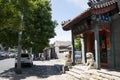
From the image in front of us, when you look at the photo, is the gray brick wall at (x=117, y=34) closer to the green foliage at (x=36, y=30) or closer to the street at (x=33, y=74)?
the street at (x=33, y=74)

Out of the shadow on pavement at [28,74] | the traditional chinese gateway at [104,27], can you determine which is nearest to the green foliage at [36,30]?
the shadow on pavement at [28,74]

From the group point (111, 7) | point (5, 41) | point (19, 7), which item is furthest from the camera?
point (5, 41)

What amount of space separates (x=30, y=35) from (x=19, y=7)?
39.1 ft

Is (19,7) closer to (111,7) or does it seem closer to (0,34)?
(111,7)

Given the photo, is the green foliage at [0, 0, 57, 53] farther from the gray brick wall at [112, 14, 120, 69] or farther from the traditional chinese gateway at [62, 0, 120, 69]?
the gray brick wall at [112, 14, 120, 69]

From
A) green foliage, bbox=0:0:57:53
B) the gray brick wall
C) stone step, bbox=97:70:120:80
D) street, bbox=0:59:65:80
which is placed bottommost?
street, bbox=0:59:65:80

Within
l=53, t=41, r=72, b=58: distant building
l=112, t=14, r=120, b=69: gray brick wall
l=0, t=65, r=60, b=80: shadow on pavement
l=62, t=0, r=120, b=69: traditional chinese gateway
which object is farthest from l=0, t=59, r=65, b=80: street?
l=53, t=41, r=72, b=58: distant building

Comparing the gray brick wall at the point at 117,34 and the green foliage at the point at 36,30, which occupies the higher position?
the green foliage at the point at 36,30

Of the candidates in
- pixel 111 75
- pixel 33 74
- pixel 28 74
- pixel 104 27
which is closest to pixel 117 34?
pixel 104 27

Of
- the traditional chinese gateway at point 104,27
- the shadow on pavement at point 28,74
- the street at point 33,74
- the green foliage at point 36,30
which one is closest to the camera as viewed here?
the traditional chinese gateway at point 104,27

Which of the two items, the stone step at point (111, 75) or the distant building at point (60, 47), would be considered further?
the distant building at point (60, 47)

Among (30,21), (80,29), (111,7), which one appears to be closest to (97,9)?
(111,7)

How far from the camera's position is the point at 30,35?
83.1 ft

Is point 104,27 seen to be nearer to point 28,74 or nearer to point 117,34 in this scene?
point 117,34
